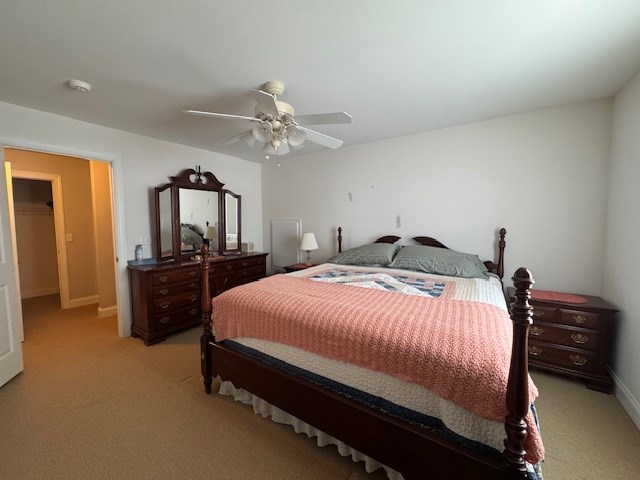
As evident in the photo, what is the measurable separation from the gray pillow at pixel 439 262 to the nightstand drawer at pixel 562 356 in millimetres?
715

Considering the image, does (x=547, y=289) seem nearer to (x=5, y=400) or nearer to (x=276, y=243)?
(x=276, y=243)

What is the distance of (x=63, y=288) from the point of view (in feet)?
13.6

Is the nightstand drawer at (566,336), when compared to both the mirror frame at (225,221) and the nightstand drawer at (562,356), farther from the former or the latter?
the mirror frame at (225,221)

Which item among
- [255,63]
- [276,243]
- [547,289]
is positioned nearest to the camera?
[255,63]

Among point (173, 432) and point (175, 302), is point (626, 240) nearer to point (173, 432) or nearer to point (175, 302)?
point (173, 432)

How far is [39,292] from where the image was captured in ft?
15.7

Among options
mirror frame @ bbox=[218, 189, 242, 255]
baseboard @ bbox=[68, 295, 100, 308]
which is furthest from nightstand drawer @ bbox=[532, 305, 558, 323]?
baseboard @ bbox=[68, 295, 100, 308]

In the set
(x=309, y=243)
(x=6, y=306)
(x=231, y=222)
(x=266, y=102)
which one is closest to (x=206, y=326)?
(x=266, y=102)

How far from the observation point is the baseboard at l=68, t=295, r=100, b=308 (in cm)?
424

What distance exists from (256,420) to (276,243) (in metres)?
3.18

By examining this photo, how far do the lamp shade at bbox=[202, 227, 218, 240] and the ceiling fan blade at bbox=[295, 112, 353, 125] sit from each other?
2527mm

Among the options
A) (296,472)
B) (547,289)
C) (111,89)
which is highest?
(111,89)

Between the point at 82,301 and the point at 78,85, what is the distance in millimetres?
3845

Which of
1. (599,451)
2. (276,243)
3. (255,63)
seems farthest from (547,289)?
(276,243)
